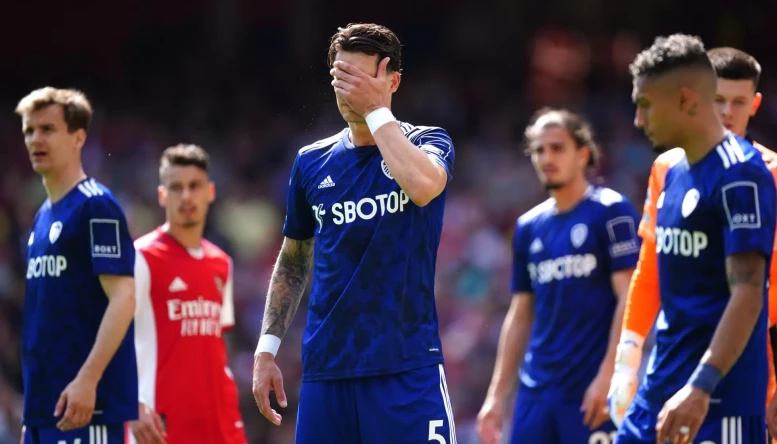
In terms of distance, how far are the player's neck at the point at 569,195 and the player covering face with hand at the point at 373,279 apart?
2835mm

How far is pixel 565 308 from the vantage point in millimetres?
7254

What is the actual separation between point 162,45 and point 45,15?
214 cm

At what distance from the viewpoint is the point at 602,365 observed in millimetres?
6926

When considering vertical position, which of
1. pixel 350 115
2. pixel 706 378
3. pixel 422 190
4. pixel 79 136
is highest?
pixel 79 136

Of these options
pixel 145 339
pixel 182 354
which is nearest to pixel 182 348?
pixel 182 354

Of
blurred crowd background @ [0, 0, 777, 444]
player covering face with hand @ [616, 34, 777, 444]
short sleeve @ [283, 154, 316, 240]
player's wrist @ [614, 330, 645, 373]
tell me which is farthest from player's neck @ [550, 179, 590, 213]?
blurred crowd background @ [0, 0, 777, 444]

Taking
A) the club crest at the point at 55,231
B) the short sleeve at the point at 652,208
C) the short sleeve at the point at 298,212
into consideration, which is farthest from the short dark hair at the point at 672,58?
the club crest at the point at 55,231

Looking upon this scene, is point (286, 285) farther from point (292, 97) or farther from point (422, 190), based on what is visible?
point (292, 97)

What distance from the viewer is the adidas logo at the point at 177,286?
24.4 feet

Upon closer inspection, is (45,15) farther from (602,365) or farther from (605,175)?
(602,365)

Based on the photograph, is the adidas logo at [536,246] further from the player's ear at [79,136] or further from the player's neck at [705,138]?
the player's ear at [79,136]

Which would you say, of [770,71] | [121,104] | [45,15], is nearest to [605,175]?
[770,71]

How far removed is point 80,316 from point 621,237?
327 centimetres

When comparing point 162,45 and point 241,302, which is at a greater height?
point 162,45
